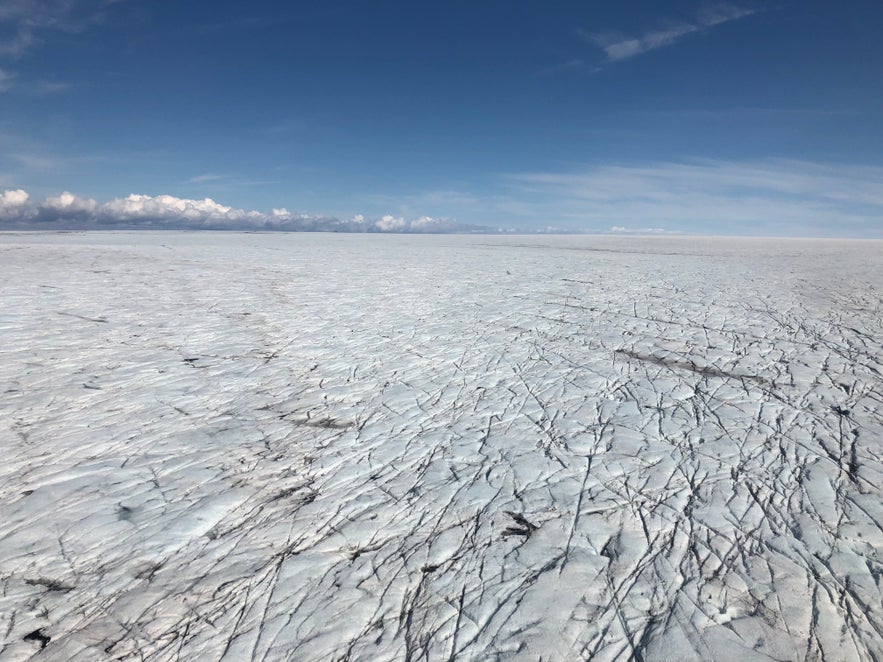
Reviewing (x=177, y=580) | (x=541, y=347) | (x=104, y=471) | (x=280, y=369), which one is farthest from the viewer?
(x=541, y=347)

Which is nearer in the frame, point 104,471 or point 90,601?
point 90,601

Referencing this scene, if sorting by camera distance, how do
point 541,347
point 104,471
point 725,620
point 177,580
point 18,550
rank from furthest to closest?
point 541,347, point 104,471, point 18,550, point 177,580, point 725,620

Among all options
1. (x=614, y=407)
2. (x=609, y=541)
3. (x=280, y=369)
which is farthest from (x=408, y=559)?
(x=280, y=369)

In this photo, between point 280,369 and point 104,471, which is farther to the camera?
point 280,369

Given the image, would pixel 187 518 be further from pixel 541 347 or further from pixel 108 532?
pixel 541 347

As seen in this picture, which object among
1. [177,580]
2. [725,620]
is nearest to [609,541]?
[725,620]

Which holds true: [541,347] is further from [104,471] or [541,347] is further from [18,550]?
[18,550]

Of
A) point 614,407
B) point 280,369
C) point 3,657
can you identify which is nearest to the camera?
point 3,657
